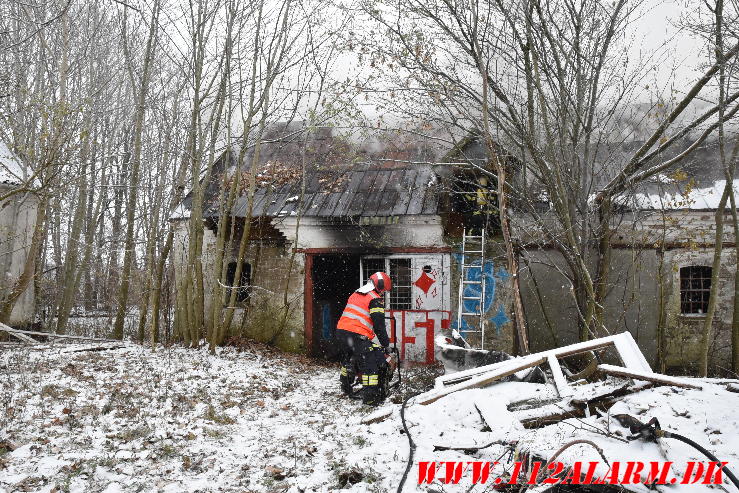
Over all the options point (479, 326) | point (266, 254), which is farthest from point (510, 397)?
point (266, 254)

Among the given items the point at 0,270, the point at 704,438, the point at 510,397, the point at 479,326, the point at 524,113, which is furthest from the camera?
the point at 0,270

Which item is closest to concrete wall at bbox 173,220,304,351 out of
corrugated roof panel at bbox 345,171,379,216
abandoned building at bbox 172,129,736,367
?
abandoned building at bbox 172,129,736,367

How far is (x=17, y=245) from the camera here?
40.7ft

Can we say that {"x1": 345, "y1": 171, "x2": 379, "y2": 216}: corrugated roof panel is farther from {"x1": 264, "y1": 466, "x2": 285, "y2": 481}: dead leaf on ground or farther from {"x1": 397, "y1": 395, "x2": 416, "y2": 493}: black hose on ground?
{"x1": 264, "y1": 466, "x2": 285, "y2": 481}: dead leaf on ground

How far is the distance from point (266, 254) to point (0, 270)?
6220 mm

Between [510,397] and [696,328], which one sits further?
[696,328]

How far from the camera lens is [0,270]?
11.9m

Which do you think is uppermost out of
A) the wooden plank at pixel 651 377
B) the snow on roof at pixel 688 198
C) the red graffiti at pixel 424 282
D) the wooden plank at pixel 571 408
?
the snow on roof at pixel 688 198

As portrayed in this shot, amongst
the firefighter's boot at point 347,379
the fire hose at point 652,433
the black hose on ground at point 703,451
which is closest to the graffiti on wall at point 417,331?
the firefighter's boot at point 347,379

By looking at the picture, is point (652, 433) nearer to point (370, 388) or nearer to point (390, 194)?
point (370, 388)

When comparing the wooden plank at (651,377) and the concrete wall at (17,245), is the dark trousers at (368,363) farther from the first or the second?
the concrete wall at (17,245)

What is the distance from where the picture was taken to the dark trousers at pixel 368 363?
23.4 feet

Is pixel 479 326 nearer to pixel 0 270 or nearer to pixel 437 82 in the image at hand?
pixel 437 82

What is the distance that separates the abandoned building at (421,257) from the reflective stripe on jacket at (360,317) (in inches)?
151
